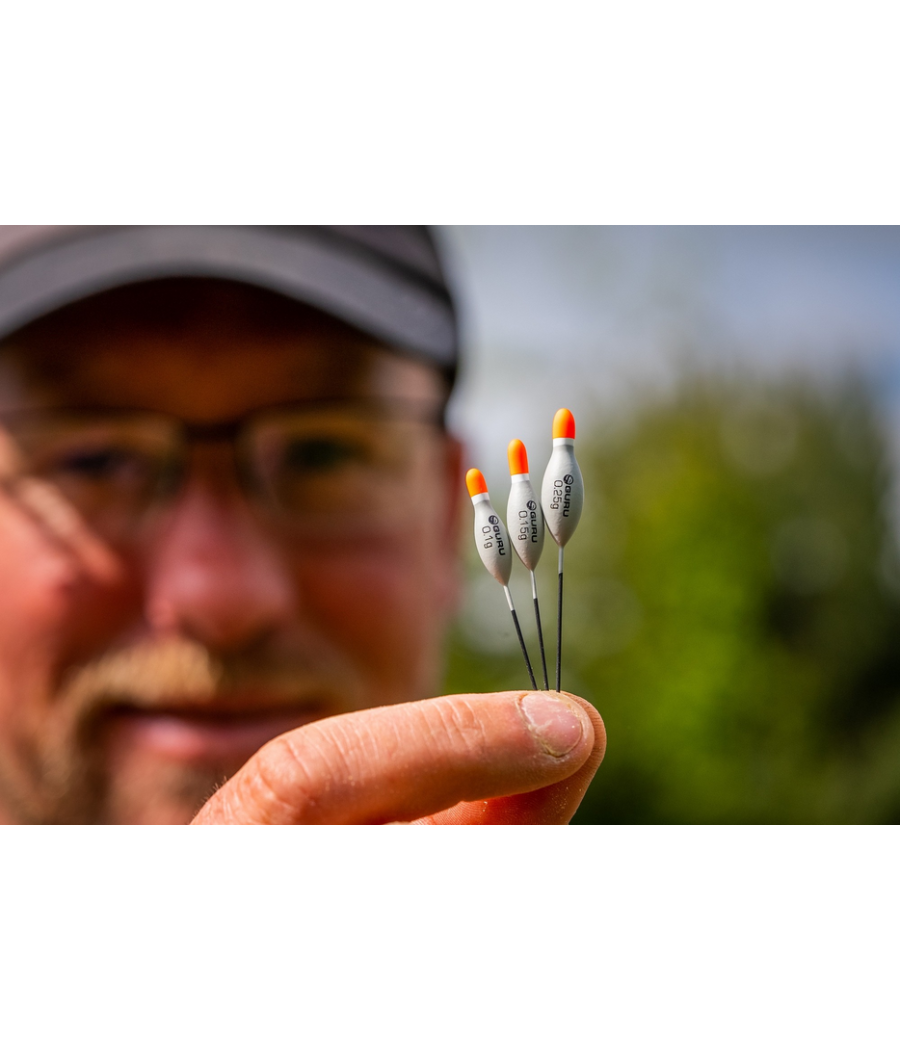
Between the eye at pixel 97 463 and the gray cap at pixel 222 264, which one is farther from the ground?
the gray cap at pixel 222 264

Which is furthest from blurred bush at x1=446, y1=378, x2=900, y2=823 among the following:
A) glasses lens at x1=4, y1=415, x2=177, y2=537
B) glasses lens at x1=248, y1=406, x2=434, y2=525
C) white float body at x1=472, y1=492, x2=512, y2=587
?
white float body at x1=472, y1=492, x2=512, y2=587

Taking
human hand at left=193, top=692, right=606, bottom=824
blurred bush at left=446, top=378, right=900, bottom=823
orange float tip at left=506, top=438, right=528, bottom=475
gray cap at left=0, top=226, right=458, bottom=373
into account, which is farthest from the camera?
blurred bush at left=446, top=378, right=900, bottom=823

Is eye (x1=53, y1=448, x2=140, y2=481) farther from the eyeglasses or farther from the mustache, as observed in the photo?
the mustache

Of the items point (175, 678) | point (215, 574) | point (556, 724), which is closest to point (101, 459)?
point (215, 574)

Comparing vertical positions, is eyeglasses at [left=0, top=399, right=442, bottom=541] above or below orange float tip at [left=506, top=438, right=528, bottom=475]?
below

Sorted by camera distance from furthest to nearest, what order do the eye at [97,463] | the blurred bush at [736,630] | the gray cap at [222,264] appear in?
1. the blurred bush at [736,630]
2. the eye at [97,463]
3. the gray cap at [222,264]

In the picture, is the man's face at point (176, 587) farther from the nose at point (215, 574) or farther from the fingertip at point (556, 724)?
the fingertip at point (556, 724)

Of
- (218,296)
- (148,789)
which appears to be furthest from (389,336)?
(148,789)

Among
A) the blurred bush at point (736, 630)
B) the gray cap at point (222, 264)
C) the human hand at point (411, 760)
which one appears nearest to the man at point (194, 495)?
the gray cap at point (222, 264)

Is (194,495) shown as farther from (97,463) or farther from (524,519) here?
(524,519)
